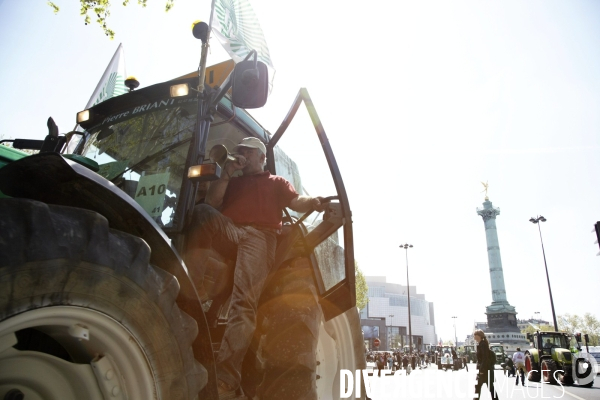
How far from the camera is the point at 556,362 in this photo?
1762 cm

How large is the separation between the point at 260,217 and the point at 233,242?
0.28 m

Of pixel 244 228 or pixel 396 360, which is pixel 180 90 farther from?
pixel 396 360

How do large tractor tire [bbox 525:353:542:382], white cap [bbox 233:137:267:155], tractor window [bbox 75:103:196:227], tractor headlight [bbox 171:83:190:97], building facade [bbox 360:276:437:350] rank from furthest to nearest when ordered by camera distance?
building facade [bbox 360:276:437:350]
large tractor tire [bbox 525:353:542:382]
white cap [bbox 233:137:267:155]
tractor headlight [bbox 171:83:190:97]
tractor window [bbox 75:103:196:227]

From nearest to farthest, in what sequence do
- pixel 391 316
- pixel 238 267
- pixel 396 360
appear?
pixel 238 267 → pixel 396 360 → pixel 391 316

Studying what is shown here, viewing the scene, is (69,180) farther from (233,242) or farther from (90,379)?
(233,242)

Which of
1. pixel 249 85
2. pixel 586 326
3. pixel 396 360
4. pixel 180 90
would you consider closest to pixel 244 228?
pixel 249 85

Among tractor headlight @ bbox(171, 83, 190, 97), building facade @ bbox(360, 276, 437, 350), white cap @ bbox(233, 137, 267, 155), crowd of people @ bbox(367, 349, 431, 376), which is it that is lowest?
crowd of people @ bbox(367, 349, 431, 376)

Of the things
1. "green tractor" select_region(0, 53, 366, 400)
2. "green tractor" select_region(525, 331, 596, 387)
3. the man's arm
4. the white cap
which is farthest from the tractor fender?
"green tractor" select_region(525, 331, 596, 387)

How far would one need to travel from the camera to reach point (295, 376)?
96.7 inches

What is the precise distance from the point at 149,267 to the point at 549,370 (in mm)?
20518

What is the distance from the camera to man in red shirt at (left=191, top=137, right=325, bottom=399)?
7.25 ft

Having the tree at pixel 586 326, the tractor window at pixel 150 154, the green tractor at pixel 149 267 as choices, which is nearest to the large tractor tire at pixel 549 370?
the green tractor at pixel 149 267

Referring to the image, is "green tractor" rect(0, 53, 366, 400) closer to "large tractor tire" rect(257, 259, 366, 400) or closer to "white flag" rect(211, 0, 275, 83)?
"large tractor tire" rect(257, 259, 366, 400)

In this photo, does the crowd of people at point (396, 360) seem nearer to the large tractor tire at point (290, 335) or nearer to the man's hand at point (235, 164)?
the large tractor tire at point (290, 335)
